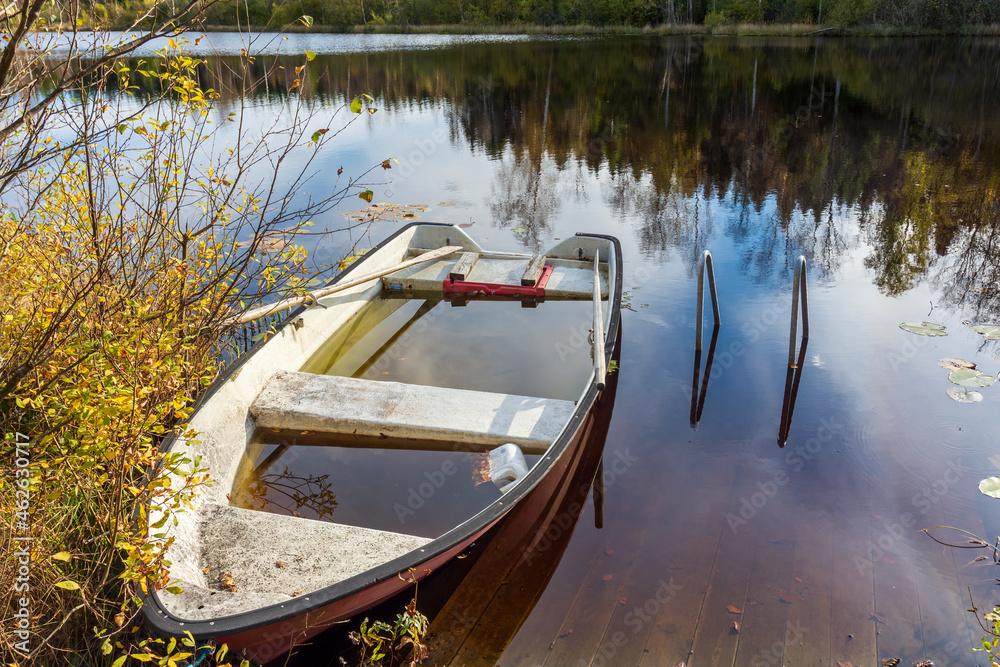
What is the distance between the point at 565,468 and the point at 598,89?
25782 millimetres

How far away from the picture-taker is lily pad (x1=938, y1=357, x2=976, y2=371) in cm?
724

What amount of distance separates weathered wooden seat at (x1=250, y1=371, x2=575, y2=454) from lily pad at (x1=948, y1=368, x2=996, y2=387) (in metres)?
4.59

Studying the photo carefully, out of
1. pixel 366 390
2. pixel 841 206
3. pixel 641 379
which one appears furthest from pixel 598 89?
pixel 366 390

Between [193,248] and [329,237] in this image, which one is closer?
[193,248]

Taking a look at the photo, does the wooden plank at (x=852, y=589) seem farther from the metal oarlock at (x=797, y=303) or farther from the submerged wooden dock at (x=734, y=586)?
the metal oarlock at (x=797, y=303)

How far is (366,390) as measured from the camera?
19.4 ft

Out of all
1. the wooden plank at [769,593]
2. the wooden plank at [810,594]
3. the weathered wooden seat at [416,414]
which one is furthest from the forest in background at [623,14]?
the wooden plank at [810,594]

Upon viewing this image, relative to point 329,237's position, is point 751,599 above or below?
below

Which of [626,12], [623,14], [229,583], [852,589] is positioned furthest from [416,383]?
[623,14]

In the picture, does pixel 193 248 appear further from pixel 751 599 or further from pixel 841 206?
pixel 841 206

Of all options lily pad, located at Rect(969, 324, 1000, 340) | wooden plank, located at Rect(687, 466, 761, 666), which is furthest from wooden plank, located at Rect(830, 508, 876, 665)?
lily pad, located at Rect(969, 324, 1000, 340)

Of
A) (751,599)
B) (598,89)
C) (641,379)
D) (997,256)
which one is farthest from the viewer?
(598,89)

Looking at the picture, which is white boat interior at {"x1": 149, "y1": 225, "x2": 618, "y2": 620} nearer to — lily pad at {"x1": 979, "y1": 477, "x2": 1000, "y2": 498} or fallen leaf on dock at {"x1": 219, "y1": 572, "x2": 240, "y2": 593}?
fallen leaf on dock at {"x1": 219, "y1": 572, "x2": 240, "y2": 593}

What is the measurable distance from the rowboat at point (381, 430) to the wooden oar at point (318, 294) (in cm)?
5
